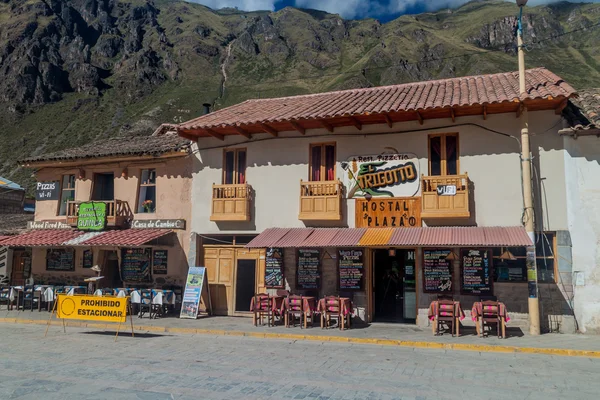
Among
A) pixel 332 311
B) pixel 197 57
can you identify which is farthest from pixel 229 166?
pixel 197 57

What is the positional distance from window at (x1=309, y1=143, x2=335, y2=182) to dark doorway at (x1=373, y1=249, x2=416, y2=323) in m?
2.98

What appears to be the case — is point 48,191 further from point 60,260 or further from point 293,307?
point 293,307

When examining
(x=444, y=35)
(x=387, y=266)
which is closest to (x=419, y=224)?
(x=387, y=266)

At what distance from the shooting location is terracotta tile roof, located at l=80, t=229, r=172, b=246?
15.8 metres

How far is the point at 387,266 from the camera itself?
15.6 m

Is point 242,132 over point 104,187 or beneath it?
over

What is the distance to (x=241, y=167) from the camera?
16.8 metres

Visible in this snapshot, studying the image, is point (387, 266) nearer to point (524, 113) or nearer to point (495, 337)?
point (495, 337)

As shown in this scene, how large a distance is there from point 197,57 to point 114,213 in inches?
4052

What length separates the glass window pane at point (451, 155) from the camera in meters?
14.2

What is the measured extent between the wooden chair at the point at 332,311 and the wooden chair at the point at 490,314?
3.63 m

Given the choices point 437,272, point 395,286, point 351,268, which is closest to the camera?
point 437,272

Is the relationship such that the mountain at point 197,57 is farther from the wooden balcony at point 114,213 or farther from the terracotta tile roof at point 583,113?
the terracotta tile roof at point 583,113

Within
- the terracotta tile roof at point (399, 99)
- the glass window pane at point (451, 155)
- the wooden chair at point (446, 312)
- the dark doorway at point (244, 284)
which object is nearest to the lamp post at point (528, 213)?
the terracotta tile roof at point (399, 99)
